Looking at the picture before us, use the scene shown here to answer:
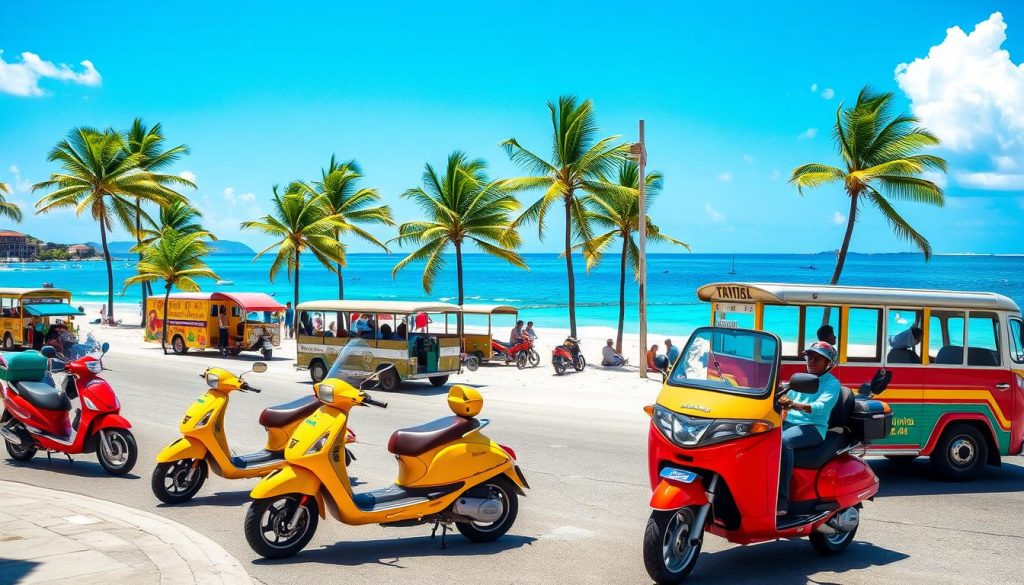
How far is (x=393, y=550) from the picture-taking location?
279 inches

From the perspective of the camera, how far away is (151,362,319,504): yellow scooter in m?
8.28

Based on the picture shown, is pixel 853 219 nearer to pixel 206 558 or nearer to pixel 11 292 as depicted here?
pixel 206 558

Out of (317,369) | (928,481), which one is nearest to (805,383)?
(928,481)

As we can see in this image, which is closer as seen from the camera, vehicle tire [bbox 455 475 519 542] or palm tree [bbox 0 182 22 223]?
vehicle tire [bbox 455 475 519 542]

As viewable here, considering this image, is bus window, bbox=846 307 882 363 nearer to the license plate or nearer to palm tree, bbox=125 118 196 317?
the license plate

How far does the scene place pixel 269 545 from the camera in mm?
6609

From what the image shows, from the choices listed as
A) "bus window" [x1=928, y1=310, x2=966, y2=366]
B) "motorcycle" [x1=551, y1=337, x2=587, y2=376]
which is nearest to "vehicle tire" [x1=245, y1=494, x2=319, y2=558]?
"bus window" [x1=928, y1=310, x2=966, y2=366]

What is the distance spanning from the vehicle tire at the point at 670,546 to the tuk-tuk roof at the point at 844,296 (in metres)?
4.32

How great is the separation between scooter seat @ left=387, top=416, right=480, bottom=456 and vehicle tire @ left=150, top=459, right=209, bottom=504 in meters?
2.57

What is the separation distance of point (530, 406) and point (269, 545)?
10602 millimetres

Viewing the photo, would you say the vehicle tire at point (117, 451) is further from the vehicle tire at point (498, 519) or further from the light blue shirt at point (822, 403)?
the light blue shirt at point (822, 403)

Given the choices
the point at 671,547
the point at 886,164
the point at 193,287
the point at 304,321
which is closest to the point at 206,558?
the point at 671,547

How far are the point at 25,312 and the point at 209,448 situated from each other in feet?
74.9

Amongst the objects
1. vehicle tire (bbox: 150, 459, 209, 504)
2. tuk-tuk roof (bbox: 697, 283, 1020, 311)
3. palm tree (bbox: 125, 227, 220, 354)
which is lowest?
vehicle tire (bbox: 150, 459, 209, 504)
